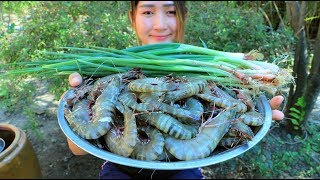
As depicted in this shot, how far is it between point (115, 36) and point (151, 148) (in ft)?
6.01

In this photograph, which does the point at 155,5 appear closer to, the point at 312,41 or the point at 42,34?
the point at 42,34

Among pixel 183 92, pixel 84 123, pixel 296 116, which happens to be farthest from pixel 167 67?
pixel 296 116

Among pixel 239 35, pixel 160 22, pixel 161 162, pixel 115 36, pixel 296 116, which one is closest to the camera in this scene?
pixel 161 162

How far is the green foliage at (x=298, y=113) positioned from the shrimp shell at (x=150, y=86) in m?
1.43

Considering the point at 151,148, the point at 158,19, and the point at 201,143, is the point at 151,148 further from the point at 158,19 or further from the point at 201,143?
the point at 158,19

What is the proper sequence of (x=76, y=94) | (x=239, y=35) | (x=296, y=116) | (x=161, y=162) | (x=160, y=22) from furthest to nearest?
(x=239, y=35) < (x=296, y=116) < (x=160, y=22) < (x=76, y=94) < (x=161, y=162)

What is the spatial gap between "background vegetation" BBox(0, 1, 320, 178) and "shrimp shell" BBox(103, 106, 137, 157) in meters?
0.92

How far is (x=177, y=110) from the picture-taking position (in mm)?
1415

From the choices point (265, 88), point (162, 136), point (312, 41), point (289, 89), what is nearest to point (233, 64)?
point (265, 88)

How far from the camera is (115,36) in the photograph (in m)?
2.98

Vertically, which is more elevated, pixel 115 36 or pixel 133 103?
pixel 133 103

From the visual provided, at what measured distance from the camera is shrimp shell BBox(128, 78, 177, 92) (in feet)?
4.71

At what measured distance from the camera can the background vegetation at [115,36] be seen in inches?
92.2

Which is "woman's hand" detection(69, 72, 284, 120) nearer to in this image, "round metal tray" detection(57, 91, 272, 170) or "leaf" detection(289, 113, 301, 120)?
"round metal tray" detection(57, 91, 272, 170)
